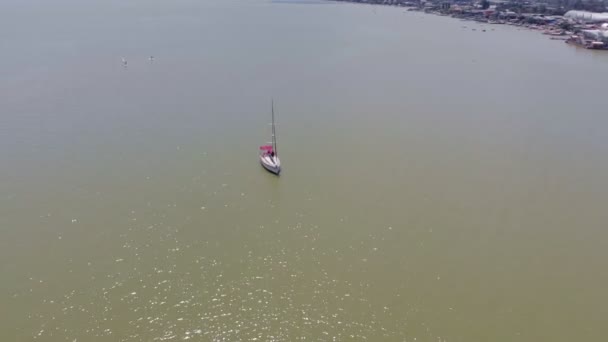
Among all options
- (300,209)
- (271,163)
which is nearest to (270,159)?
(271,163)

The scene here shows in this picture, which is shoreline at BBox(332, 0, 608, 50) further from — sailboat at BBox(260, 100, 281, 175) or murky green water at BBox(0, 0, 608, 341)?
sailboat at BBox(260, 100, 281, 175)

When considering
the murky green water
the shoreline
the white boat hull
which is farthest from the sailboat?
the shoreline

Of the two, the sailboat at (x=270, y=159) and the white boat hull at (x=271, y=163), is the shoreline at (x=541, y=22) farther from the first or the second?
the white boat hull at (x=271, y=163)

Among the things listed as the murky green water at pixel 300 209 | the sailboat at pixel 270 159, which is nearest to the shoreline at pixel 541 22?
the murky green water at pixel 300 209

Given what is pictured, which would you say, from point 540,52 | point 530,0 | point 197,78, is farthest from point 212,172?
point 530,0

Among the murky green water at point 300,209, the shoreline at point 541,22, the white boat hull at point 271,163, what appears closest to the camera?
the murky green water at point 300,209

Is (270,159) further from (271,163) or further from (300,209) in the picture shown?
(300,209)

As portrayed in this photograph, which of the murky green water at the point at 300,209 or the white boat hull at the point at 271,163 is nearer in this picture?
the murky green water at the point at 300,209
